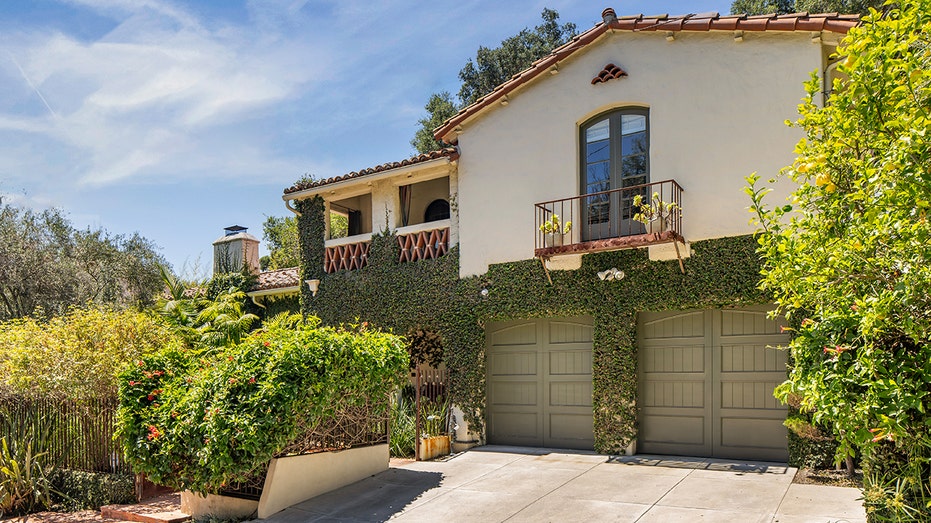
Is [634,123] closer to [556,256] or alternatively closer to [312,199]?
[556,256]

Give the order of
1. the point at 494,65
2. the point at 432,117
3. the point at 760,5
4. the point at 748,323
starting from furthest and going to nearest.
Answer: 1. the point at 432,117
2. the point at 494,65
3. the point at 760,5
4. the point at 748,323

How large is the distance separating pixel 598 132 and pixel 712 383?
189 inches

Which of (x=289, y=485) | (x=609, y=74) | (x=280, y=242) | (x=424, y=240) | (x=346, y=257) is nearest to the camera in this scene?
(x=289, y=485)

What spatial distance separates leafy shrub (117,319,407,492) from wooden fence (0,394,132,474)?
6.13ft

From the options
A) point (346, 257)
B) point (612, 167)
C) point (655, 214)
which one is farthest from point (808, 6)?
point (346, 257)

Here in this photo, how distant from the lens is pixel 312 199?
1631cm

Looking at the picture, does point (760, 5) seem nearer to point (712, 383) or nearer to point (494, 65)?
point (494, 65)

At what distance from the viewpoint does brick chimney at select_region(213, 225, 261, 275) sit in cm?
1998

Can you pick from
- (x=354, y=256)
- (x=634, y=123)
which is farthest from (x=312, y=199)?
(x=634, y=123)

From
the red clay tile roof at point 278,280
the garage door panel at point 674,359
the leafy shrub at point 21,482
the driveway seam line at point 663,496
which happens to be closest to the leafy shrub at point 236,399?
Result: the leafy shrub at point 21,482

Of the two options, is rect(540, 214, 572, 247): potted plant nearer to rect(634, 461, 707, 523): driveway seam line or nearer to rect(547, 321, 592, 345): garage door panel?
rect(547, 321, 592, 345): garage door panel

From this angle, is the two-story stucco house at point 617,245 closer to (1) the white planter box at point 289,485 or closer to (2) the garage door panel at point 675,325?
(2) the garage door panel at point 675,325

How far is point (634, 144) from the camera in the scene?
12039mm

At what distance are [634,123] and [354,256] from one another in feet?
23.1
